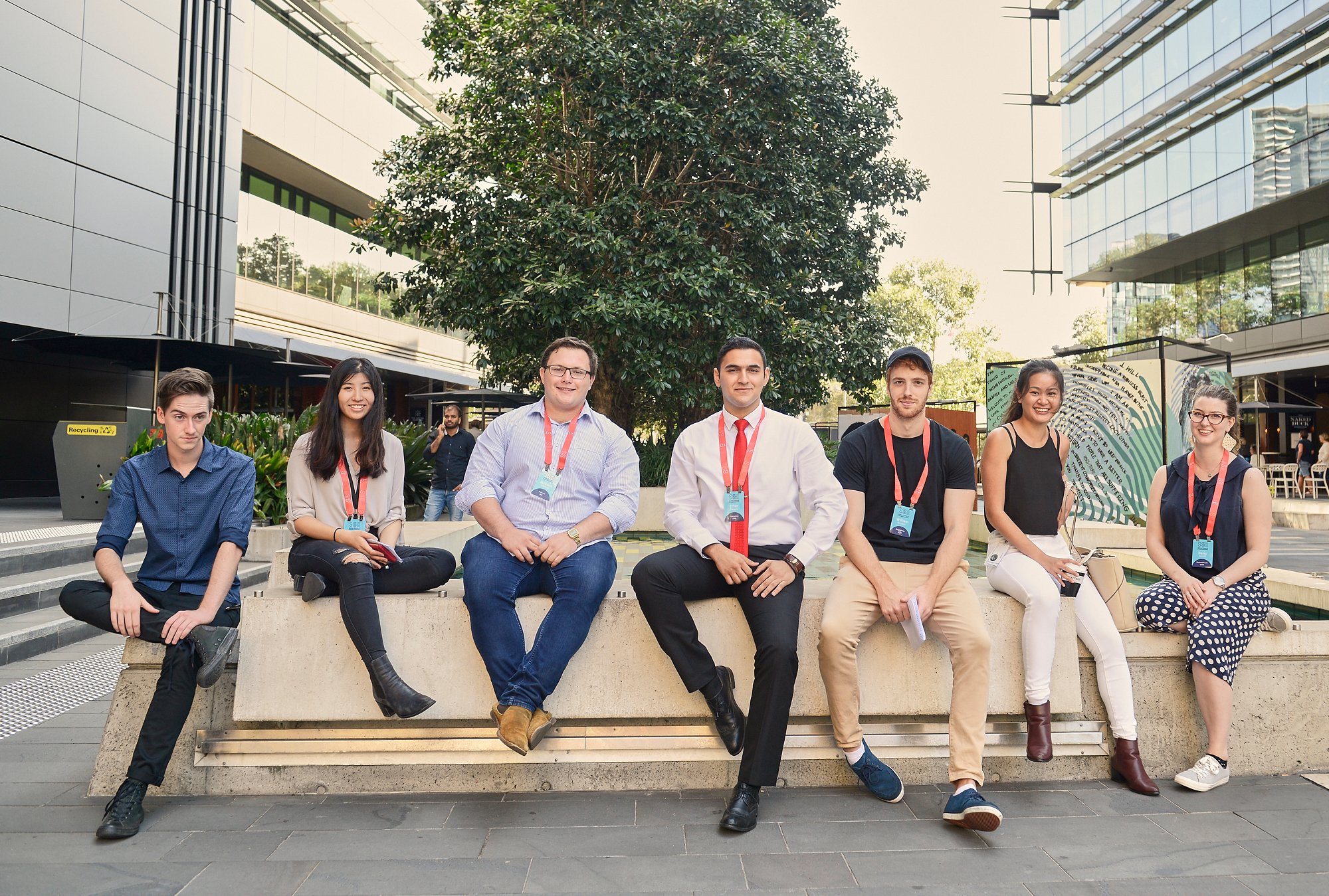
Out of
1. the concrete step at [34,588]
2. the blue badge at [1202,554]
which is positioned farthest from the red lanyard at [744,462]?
the concrete step at [34,588]

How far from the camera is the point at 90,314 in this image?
51.8ft

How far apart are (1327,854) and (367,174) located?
26.8m

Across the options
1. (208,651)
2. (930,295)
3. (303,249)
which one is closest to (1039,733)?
(208,651)

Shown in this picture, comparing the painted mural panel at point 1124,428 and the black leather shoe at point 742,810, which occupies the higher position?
the painted mural panel at point 1124,428

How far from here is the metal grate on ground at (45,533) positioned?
804cm

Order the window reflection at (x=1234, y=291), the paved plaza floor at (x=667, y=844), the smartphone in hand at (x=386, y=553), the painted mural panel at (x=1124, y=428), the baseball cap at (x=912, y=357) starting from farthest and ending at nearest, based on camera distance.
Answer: the window reflection at (x=1234, y=291), the painted mural panel at (x=1124, y=428), the baseball cap at (x=912, y=357), the smartphone in hand at (x=386, y=553), the paved plaza floor at (x=667, y=844)

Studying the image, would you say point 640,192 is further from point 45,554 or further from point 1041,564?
point 1041,564

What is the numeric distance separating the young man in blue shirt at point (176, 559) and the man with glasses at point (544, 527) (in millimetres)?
962

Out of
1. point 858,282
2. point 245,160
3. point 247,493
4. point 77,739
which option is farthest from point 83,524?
point 245,160

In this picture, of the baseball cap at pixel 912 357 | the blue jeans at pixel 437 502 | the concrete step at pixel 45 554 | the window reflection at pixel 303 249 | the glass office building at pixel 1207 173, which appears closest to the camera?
the baseball cap at pixel 912 357

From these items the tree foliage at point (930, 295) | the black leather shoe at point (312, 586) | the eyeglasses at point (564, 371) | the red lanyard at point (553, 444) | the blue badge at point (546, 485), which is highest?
the tree foliage at point (930, 295)

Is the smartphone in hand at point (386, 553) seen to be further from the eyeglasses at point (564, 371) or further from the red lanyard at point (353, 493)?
the eyeglasses at point (564, 371)

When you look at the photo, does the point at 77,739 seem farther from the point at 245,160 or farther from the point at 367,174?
the point at 367,174

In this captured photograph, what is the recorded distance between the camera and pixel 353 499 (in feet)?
12.7
